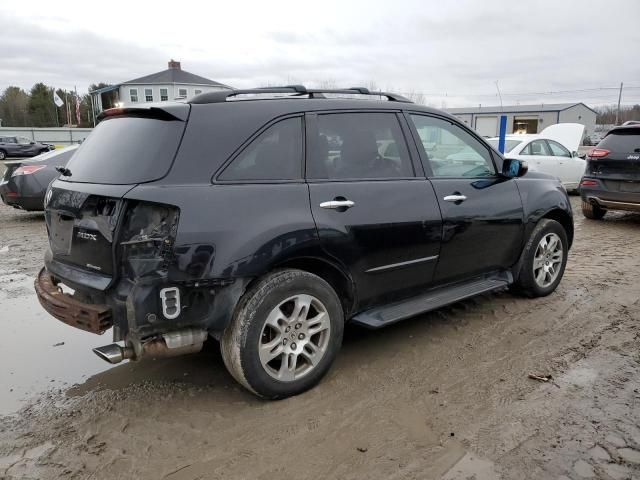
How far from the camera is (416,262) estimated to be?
12.2 feet

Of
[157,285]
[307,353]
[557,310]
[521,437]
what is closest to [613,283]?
[557,310]

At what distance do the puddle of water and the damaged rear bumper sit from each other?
0.64 m

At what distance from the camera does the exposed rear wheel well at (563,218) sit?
16.2 ft

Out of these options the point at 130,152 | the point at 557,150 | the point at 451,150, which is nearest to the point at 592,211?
the point at 557,150

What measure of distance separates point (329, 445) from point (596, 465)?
1353mm

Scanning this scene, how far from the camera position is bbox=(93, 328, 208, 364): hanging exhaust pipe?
9.05 ft

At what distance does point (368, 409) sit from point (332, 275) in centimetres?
88

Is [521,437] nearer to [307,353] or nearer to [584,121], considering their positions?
[307,353]

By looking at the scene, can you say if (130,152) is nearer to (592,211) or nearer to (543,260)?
(543,260)

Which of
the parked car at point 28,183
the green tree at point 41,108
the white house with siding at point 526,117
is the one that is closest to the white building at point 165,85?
the green tree at point 41,108

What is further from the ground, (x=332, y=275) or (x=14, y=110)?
(x=14, y=110)

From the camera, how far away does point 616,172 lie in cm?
840

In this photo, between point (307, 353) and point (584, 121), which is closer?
point (307, 353)

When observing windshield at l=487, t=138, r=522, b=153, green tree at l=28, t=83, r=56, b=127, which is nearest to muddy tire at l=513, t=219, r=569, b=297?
windshield at l=487, t=138, r=522, b=153
